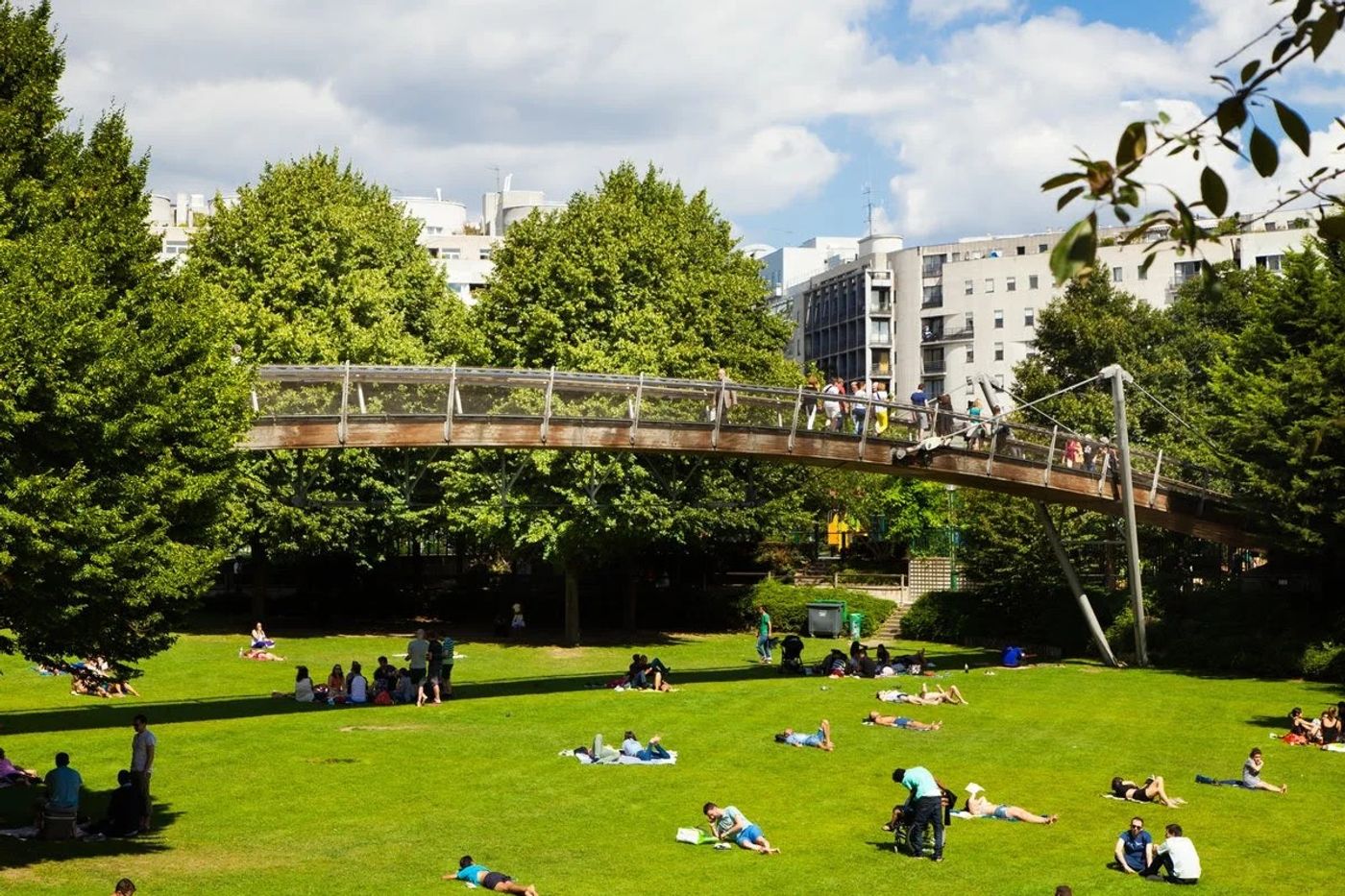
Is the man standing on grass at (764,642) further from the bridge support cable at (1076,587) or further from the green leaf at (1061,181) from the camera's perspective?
the green leaf at (1061,181)

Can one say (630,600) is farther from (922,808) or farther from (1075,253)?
(1075,253)

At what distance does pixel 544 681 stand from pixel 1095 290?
54977 mm

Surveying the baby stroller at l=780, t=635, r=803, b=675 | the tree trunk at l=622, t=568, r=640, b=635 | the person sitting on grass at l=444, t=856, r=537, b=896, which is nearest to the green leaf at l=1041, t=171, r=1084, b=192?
the person sitting on grass at l=444, t=856, r=537, b=896

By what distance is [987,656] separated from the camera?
55656 millimetres

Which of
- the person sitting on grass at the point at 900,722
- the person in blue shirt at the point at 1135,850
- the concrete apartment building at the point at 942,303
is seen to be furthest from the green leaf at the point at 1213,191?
the concrete apartment building at the point at 942,303

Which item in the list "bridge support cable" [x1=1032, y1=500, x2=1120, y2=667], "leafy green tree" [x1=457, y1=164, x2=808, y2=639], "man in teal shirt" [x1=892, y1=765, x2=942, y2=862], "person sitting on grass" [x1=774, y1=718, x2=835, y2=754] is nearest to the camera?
"man in teal shirt" [x1=892, y1=765, x2=942, y2=862]

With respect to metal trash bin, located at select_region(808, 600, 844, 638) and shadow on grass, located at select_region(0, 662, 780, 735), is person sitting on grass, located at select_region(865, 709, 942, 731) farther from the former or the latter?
metal trash bin, located at select_region(808, 600, 844, 638)

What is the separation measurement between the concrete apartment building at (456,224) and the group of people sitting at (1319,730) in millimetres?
105910

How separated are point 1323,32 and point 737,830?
22239 millimetres

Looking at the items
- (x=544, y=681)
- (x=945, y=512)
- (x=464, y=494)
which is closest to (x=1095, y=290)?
(x=945, y=512)

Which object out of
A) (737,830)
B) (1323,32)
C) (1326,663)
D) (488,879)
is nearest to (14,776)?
(488,879)

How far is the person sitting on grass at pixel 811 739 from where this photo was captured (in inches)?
1378

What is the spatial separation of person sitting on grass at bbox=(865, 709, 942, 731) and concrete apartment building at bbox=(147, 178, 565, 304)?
333ft

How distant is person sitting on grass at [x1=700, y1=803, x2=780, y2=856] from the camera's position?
25797 millimetres
